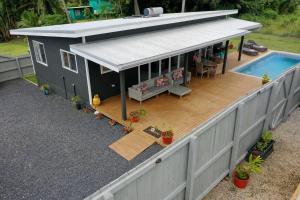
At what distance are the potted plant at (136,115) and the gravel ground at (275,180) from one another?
4.73 meters

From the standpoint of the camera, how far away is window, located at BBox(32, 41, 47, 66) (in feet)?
46.5

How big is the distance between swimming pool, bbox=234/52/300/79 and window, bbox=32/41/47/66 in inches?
520

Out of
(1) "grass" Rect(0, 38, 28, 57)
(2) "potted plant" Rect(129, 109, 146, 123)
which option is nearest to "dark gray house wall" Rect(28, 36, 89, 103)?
(2) "potted plant" Rect(129, 109, 146, 123)

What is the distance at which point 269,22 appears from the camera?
3472 centimetres

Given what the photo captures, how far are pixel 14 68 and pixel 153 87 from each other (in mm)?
11154

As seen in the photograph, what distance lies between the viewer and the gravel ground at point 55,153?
7.53 metres

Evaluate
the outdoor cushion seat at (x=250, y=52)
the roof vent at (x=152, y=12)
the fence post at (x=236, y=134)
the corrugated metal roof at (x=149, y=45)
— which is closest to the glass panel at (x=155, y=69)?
the corrugated metal roof at (x=149, y=45)

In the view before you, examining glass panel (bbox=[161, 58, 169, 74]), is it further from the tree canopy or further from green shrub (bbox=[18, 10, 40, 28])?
green shrub (bbox=[18, 10, 40, 28])

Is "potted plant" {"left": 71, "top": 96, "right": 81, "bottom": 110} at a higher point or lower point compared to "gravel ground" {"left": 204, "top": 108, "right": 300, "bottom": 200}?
higher

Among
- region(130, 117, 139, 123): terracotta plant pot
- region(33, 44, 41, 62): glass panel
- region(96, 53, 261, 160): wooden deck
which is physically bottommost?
region(96, 53, 261, 160): wooden deck

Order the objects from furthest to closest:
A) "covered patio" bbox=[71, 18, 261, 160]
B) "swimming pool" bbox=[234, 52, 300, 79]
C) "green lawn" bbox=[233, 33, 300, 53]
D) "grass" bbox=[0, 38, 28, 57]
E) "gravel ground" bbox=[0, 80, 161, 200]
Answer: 1. "grass" bbox=[0, 38, 28, 57]
2. "green lawn" bbox=[233, 33, 300, 53]
3. "swimming pool" bbox=[234, 52, 300, 79]
4. "covered patio" bbox=[71, 18, 261, 160]
5. "gravel ground" bbox=[0, 80, 161, 200]

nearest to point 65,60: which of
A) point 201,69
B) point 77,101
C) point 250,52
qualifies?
point 77,101

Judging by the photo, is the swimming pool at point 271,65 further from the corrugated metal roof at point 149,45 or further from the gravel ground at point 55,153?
the gravel ground at point 55,153

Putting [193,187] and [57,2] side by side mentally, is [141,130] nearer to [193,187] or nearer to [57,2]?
[193,187]
